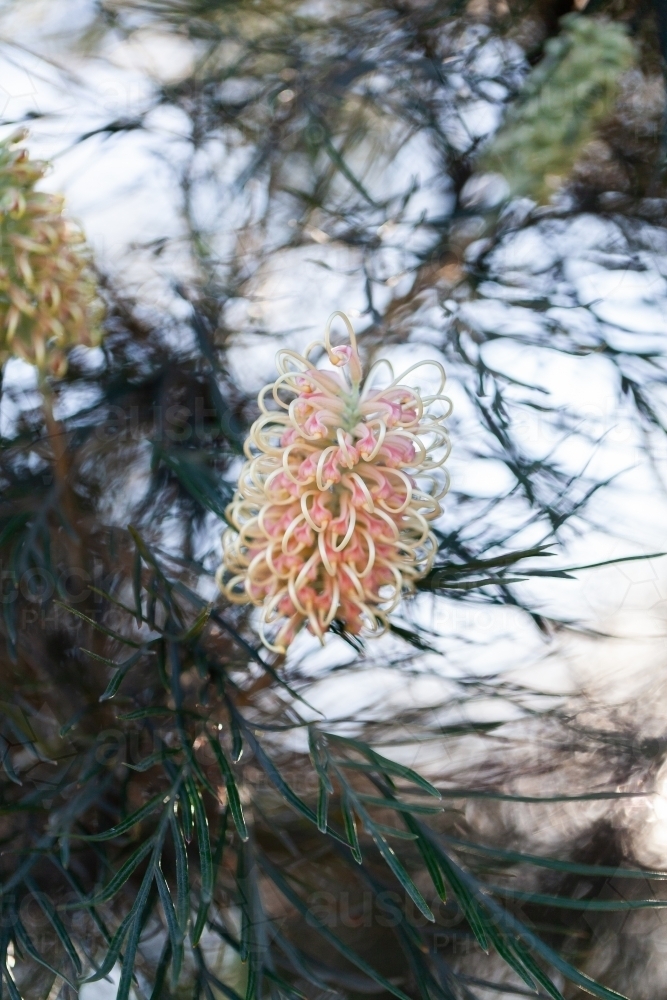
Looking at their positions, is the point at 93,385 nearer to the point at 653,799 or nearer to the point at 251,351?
the point at 251,351

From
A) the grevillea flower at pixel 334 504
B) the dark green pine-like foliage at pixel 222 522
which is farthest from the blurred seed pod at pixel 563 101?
the grevillea flower at pixel 334 504

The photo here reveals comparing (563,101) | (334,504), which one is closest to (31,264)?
(334,504)

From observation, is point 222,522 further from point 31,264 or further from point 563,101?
point 563,101

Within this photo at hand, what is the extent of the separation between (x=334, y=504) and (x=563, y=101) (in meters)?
→ 0.27

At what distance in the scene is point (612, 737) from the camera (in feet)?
1.66

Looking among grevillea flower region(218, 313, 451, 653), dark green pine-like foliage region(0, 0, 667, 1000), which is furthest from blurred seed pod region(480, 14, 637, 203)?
grevillea flower region(218, 313, 451, 653)

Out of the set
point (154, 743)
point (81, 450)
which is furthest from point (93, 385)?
point (154, 743)

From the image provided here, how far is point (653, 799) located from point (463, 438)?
26 centimetres

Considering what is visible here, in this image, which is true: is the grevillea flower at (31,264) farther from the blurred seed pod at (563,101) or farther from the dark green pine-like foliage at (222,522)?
the blurred seed pod at (563,101)

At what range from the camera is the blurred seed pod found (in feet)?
1.36

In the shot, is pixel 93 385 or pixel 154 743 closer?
pixel 154 743

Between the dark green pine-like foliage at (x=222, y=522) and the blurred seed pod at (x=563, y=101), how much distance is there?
31 mm

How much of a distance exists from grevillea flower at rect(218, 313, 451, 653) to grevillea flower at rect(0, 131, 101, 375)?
115 mm

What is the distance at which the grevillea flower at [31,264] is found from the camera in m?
0.35
